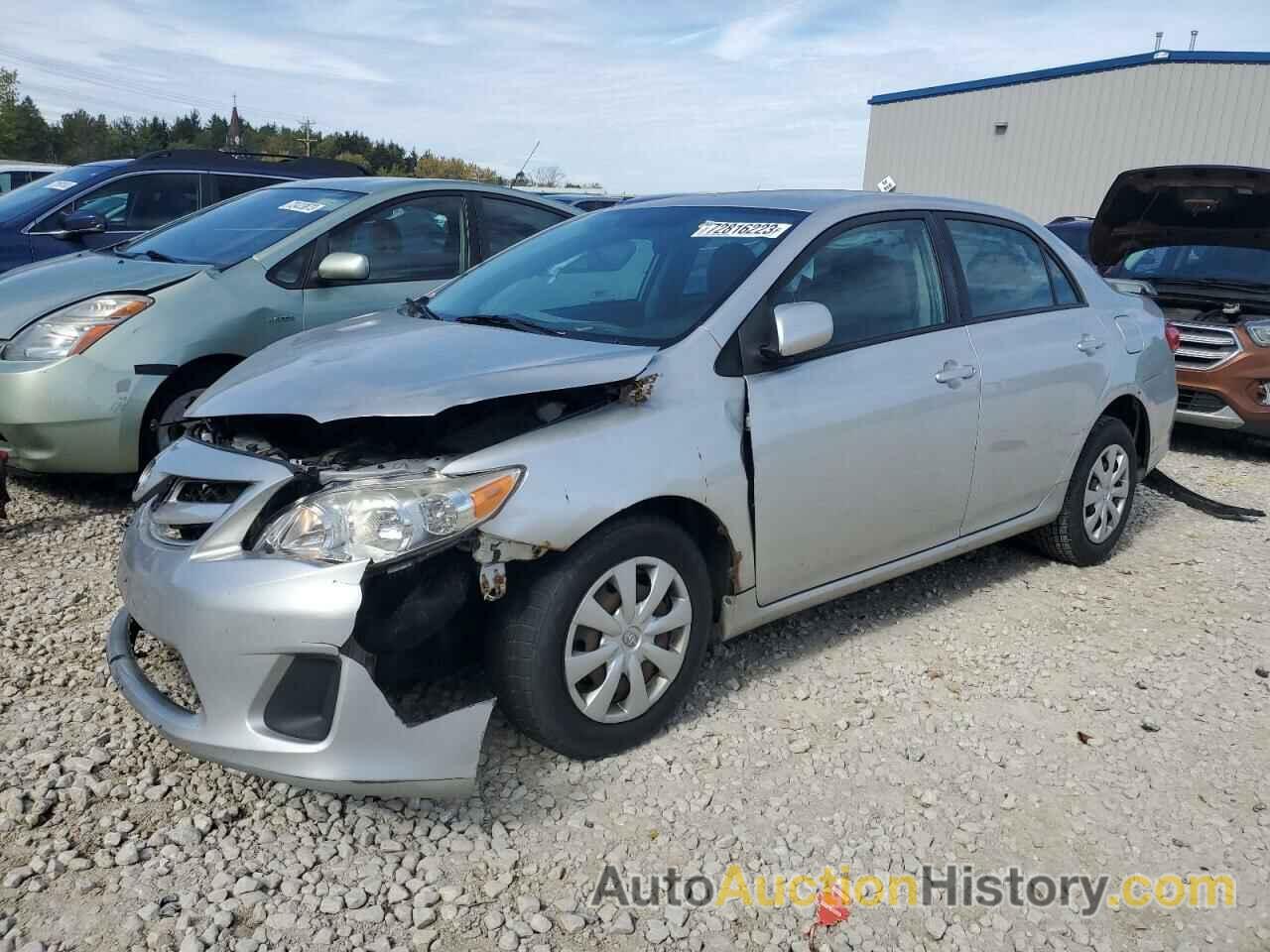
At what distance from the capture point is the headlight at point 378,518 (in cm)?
255

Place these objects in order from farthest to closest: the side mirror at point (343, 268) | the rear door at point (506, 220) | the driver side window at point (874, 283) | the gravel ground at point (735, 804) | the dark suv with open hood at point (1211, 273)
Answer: the dark suv with open hood at point (1211, 273), the rear door at point (506, 220), the side mirror at point (343, 268), the driver side window at point (874, 283), the gravel ground at point (735, 804)

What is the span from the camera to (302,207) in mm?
5727

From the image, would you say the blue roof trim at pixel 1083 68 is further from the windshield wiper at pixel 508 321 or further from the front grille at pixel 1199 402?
the windshield wiper at pixel 508 321

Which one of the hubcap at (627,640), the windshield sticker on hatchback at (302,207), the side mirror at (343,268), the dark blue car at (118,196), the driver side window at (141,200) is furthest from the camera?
the driver side window at (141,200)

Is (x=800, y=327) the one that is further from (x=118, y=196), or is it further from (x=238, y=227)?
(x=118, y=196)

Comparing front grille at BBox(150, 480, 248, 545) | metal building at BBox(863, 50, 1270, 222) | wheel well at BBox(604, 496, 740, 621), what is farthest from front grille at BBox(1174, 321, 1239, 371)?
metal building at BBox(863, 50, 1270, 222)

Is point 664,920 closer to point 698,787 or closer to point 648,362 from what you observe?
point 698,787

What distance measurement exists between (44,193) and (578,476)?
664cm

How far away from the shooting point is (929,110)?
25.9 m

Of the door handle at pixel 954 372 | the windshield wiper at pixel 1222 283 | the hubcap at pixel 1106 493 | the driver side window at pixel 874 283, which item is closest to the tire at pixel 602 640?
the driver side window at pixel 874 283

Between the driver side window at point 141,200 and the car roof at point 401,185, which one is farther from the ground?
the car roof at point 401,185

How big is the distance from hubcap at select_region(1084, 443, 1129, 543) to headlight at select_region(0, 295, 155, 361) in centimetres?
447

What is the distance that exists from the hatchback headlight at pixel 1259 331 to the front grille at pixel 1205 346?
0.11 meters

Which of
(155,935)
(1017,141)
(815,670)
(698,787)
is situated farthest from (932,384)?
(1017,141)
